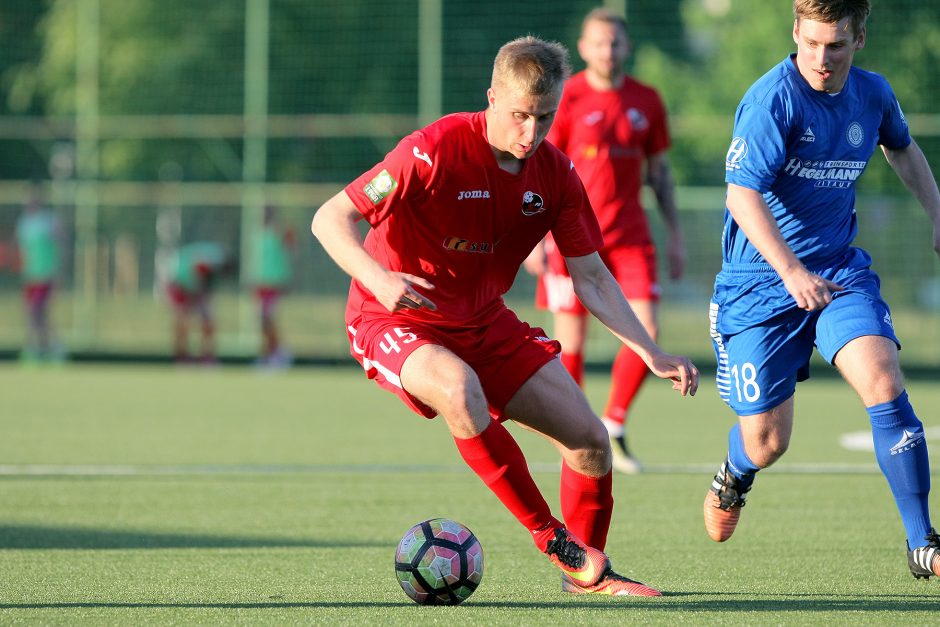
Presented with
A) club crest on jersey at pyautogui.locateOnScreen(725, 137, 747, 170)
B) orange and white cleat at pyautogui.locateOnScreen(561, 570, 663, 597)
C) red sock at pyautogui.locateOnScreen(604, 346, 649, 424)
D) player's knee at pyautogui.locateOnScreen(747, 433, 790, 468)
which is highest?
club crest on jersey at pyautogui.locateOnScreen(725, 137, 747, 170)

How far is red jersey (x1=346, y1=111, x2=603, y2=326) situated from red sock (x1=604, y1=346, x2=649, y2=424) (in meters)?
3.24

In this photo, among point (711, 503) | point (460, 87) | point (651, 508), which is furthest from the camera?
point (460, 87)

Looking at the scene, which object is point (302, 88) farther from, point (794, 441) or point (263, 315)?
point (794, 441)

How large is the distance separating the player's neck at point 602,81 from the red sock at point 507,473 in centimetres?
416

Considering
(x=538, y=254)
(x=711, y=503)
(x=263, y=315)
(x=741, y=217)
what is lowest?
(x=263, y=315)

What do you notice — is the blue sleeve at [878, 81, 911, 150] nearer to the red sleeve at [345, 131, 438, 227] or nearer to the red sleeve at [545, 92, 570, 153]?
the red sleeve at [345, 131, 438, 227]

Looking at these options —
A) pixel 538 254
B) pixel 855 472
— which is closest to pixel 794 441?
pixel 855 472

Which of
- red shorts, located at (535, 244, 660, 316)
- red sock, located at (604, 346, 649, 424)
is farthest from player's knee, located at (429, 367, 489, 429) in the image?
red shorts, located at (535, 244, 660, 316)

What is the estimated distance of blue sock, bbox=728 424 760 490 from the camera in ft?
18.5

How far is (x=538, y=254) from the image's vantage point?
805 centimetres

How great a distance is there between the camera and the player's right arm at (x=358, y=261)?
4.32 meters

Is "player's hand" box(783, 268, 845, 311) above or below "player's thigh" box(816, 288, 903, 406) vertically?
above

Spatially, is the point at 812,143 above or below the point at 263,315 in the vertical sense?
above

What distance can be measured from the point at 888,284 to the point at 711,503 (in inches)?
579
